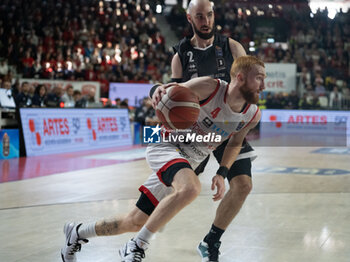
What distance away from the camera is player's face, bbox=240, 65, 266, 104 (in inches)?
147

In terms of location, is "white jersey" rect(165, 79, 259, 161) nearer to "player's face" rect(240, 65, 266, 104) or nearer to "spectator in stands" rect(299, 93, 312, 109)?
"player's face" rect(240, 65, 266, 104)

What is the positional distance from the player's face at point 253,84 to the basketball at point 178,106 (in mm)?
380

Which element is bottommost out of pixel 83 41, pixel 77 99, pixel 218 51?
pixel 77 99

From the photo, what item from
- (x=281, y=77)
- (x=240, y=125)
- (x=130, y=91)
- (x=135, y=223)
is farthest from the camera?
(x=281, y=77)

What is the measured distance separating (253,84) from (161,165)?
0.89 m

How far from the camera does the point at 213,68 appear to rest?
468 cm

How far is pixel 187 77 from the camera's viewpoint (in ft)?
15.5

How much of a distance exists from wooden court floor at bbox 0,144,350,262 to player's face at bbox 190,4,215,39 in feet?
6.35

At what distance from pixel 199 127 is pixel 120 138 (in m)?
12.2

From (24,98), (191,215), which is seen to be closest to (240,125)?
(191,215)

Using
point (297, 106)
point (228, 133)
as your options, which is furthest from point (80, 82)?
point (228, 133)

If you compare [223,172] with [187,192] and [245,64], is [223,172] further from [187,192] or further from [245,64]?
[245,64]

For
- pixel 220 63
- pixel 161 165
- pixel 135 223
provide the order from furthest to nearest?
pixel 220 63
pixel 135 223
pixel 161 165

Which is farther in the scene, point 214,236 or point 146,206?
point 214,236
